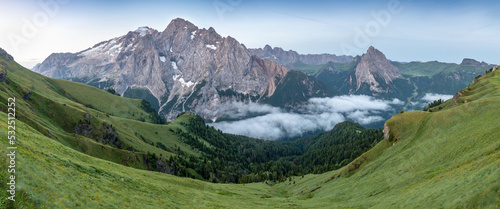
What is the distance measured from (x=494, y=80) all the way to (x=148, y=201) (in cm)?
21360

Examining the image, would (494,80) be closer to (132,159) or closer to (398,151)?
(398,151)

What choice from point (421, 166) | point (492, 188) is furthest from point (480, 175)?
point (421, 166)

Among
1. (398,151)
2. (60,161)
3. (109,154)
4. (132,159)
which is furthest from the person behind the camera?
(132,159)

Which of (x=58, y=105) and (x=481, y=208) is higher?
(x=58, y=105)

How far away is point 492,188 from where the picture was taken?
31.2 metres

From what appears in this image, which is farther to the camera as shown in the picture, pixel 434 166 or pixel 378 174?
pixel 378 174

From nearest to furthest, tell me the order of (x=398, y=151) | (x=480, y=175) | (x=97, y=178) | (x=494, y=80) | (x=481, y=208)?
(x=481, y=208), (x=480, y=175), (x=97, y=178), (x=398, y=151), (x=494, y=80)

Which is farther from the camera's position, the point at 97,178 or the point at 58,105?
the point at 58,105

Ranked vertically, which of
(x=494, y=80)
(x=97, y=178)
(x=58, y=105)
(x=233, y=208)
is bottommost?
(x=233, y=208)

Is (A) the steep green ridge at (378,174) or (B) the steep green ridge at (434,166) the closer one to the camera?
(A) the steep green ridge at (378,174)

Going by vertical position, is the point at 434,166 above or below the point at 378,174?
above

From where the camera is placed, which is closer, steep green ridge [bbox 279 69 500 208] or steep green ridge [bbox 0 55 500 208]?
steep green ridge [bbox 0 55 500 208]

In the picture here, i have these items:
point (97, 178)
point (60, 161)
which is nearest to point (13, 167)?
point (60, 161)

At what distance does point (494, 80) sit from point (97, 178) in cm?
22157
